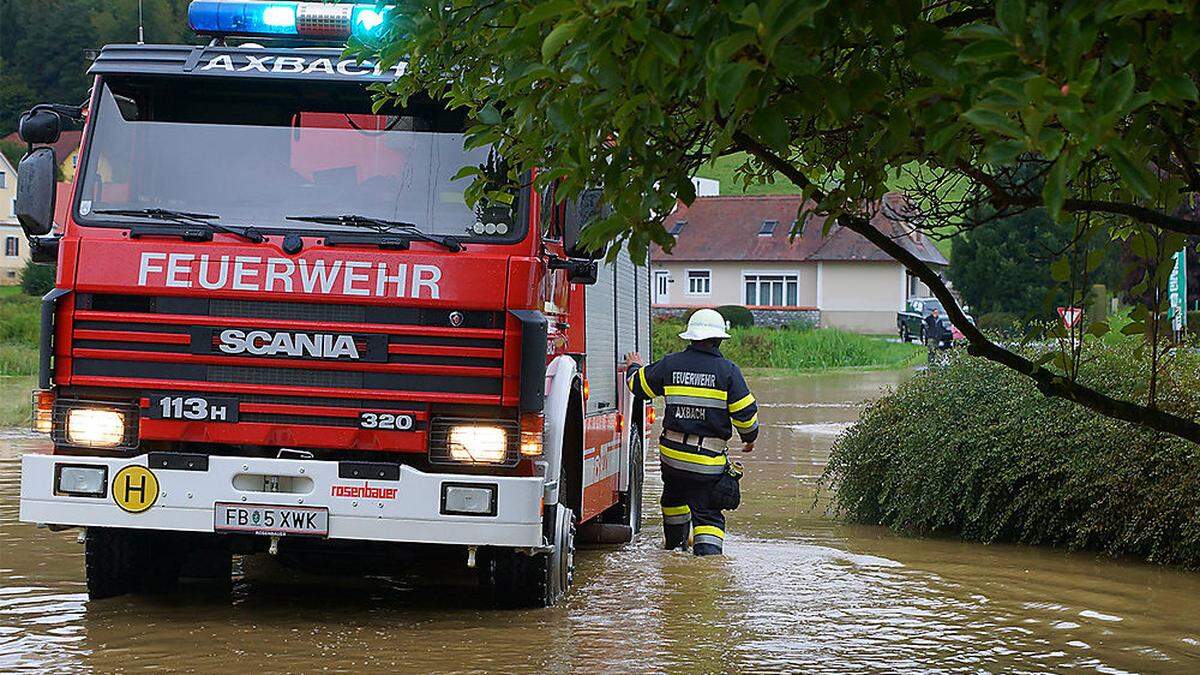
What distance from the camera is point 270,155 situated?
8422 millimetres

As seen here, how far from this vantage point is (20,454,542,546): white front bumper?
8.07 metres

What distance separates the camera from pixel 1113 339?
1220 centimetres

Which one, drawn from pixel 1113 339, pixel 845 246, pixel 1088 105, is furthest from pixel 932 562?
pixel 845 246

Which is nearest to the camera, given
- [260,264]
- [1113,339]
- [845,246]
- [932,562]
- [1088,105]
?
[1088,105]

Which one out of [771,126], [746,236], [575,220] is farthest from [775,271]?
[771,126]

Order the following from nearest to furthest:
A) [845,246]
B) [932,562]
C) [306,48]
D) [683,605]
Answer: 1. [306,48]
2. [683,605]
3. [932,562]
4. [845,246]

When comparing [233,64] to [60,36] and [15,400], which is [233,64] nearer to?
[15,400]

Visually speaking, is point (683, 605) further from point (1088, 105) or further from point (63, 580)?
point (1088, 105)

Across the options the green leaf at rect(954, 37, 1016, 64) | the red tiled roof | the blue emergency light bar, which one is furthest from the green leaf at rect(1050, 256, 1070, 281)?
the red tiled roof

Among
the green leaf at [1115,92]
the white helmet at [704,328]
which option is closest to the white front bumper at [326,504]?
the white helmet at [704,328]

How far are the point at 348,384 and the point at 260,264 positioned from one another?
2.31 ft

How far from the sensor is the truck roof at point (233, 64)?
27.8 ft

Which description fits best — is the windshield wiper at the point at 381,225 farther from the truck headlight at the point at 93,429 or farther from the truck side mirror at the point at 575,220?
the truck headlight at the point at 93,429

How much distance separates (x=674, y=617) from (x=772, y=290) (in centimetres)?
6807
